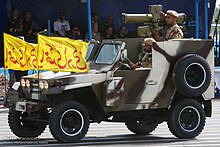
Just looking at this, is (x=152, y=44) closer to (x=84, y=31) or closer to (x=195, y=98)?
(x=195, y=98)

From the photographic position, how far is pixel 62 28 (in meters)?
24.7

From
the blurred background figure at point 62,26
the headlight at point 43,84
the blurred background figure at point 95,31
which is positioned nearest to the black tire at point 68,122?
the headlight at point 43,84

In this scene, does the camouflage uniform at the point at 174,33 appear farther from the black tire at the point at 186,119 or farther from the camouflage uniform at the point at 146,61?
the black tire at the point at 186,119

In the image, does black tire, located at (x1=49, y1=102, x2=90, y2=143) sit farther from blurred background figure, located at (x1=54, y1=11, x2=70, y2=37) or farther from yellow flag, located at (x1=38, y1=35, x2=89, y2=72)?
blurred background figure, located at (x1=54, y1=11, x2=70, y2=37)

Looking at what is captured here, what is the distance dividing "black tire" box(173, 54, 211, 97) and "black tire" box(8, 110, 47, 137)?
7.92 feet

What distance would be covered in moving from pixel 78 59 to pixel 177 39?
189cm

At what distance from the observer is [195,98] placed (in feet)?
47.2

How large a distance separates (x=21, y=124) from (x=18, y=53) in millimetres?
1225

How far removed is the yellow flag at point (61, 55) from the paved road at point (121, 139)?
49.2 inches

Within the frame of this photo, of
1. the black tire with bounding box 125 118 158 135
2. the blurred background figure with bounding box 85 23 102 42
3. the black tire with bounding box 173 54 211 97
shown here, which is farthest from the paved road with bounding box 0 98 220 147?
the blurred background figure with bounding box 85 23 102 42

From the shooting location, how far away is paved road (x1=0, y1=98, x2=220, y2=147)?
44.2ft

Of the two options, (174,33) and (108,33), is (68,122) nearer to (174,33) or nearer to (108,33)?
(174,33)

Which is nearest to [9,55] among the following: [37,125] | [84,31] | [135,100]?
[37,125]

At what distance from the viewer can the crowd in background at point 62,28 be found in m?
23.4
